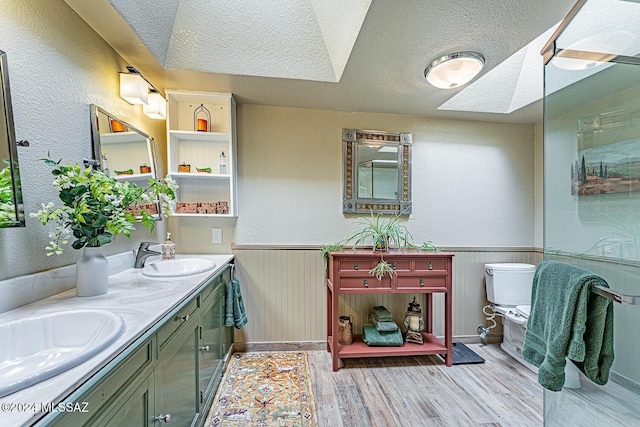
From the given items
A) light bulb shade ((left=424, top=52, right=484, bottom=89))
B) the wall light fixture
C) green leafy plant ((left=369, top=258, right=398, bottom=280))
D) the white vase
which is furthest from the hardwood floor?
the wall light fixture

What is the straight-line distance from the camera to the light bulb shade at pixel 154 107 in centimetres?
203

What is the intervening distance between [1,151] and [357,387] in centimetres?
227

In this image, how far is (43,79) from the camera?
1.24 m

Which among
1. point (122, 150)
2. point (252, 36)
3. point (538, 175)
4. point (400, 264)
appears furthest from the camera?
point (538, 175)

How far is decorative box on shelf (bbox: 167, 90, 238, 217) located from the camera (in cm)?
229

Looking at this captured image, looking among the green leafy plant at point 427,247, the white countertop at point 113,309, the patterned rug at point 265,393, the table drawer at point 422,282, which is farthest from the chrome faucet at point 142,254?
the green leafy plant at point 427,247

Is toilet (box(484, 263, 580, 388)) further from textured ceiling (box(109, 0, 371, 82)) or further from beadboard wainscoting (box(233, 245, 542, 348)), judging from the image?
textured ceiling (box(109, 0, 371, 82))

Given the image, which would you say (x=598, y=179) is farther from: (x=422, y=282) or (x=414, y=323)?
(x=414, y=323)

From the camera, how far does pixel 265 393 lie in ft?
6.38

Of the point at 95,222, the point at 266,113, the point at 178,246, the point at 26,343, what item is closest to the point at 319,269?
the point at 178,246

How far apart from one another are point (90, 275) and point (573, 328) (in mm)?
1947

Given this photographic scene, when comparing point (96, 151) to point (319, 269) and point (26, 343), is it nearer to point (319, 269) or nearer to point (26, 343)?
point (26, 343)

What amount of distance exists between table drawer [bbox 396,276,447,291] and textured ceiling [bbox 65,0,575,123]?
145cm

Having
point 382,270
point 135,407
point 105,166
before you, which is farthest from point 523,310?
point 105,166
